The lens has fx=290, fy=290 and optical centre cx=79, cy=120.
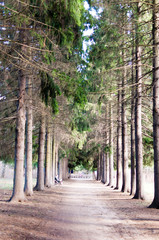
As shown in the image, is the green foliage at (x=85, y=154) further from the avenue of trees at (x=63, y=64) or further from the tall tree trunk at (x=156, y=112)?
the tall tree trunk at (x=156, y=112)

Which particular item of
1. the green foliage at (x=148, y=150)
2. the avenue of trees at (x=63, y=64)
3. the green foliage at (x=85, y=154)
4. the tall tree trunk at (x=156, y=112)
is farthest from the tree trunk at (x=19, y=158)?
the green foliage at (x=85, y=154)

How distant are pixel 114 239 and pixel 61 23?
6.09 meters

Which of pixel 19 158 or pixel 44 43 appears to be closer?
pixel 44 43

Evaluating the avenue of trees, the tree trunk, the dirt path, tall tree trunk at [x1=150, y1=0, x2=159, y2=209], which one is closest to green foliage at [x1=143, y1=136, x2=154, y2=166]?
the avenue of trees

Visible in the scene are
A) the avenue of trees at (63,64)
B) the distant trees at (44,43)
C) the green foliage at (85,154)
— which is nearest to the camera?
A: the distant trees at (44,43)

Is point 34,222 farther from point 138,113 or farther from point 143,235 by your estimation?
point 138,113

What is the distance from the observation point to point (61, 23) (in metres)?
8.64

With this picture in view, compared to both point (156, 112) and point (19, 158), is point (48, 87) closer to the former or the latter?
point (19, 158)

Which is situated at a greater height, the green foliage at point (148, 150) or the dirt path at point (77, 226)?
the green foliage at point (148, 150)

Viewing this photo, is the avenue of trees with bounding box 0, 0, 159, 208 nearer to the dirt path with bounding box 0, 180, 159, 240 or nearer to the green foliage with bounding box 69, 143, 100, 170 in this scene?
the dirt path with bounding box 0, 180, 159, 240

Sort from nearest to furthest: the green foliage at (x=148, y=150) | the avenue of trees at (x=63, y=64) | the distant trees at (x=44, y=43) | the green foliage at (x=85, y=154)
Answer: the distant trees at (x=44, y=43)
the avenue of trees at (x=63, y=64)
the green foliage at (x=148, y=150)
the green foliage at (x=85, y=154)

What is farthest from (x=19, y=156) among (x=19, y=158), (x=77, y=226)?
(x=77, y=226)

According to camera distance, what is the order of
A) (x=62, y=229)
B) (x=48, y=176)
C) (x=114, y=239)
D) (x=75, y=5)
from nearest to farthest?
(x=114, y=239) < (x=62, y=229) < (x=75, y=5) < (x=48, y=176)

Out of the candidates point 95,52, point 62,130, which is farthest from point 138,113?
point 62,130
